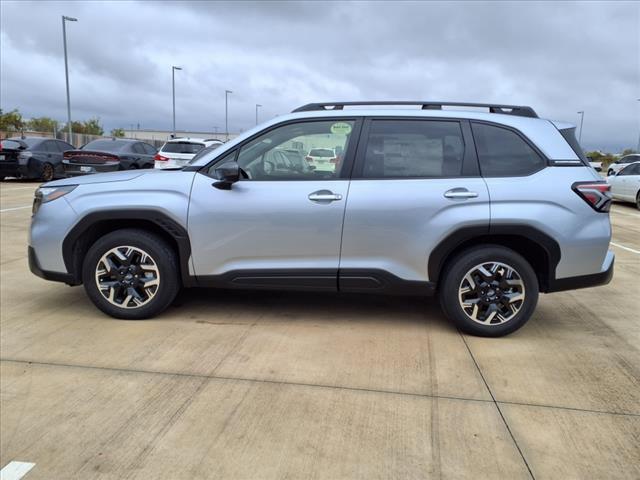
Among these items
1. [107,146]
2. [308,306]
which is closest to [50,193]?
[308,306]

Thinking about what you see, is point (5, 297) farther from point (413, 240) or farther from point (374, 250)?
point (413, 240)

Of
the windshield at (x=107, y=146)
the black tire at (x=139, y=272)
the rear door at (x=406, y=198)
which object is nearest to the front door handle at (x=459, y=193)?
the rear door at (x=406, y=198)

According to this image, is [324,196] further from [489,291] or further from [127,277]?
[127,277]

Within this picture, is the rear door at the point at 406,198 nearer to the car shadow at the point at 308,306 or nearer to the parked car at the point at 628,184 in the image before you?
the car shadow at the point at 308,306

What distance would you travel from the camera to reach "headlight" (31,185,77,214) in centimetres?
431

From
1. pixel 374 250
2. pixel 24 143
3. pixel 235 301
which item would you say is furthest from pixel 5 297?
pixel 24 143

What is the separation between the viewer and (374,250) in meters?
4.00

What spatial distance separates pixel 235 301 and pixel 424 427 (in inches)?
101

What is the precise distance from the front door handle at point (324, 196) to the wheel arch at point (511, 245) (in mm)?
857

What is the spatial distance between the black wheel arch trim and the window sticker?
145cm

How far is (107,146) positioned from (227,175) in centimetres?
1267

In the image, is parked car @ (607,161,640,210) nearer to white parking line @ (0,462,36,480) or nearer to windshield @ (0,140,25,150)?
white parking line @ (0,462,36,480)

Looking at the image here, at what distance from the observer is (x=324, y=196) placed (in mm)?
3955

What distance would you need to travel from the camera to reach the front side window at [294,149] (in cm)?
411
